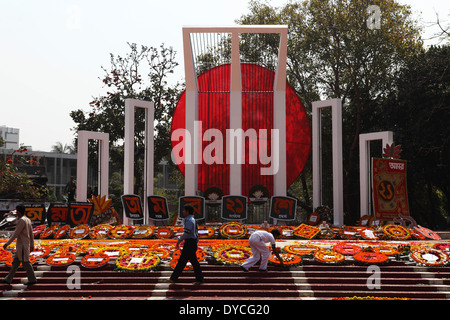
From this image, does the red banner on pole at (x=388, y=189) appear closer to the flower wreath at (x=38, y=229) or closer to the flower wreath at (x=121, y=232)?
the flower wreath at (x=121, y=232)

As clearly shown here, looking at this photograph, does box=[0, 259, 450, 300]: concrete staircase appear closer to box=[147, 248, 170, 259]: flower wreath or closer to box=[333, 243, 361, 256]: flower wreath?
box=[147, 248, 170, 259]: flower wreath

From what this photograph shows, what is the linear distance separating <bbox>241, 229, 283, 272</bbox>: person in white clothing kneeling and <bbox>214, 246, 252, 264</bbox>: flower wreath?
544mm

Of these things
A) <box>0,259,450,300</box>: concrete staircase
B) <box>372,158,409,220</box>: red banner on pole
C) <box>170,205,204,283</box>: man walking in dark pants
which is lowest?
<box>0,259,450,300</box>: concrete staircase

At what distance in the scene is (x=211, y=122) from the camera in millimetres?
21625

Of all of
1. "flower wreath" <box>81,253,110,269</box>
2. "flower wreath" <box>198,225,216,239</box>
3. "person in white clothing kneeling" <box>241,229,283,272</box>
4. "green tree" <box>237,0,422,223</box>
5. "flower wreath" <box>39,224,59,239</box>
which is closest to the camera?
"person in white clothing kneeling" <box>241,229,283,272</box>

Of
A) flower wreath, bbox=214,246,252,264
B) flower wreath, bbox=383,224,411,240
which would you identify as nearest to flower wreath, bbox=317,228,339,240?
flower wreath, bbox=383,224,411,240

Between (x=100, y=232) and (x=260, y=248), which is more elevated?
(x=260, y=248)

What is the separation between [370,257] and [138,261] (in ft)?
15.2

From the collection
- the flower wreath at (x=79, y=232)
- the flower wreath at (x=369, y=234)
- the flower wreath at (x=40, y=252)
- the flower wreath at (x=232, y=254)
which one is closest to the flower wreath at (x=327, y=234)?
the flower wreath at (x=369, y=234)

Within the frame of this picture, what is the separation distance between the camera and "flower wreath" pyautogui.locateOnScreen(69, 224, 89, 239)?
15.5 m

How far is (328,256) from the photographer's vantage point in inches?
432

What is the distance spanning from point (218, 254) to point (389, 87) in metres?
18.9

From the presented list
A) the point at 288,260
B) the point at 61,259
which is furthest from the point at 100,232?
the point at 288,260

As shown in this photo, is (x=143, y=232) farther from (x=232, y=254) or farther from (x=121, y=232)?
(x=232, y=254)
